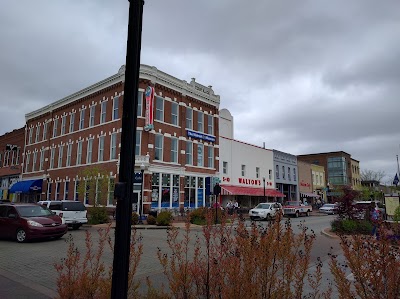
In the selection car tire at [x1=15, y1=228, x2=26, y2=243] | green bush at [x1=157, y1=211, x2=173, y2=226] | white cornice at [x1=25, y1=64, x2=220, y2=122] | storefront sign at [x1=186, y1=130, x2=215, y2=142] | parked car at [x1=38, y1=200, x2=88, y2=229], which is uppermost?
white cornice at [x1=25, y1=64, x2=220, y2=122]

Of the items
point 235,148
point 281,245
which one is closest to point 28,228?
point 281,245

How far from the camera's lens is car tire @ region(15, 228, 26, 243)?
14.6 meters

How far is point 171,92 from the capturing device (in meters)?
33.0

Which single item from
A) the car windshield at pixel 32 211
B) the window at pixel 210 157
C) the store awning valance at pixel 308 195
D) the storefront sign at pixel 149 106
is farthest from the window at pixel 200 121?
the store awning valance at pixel 308 195

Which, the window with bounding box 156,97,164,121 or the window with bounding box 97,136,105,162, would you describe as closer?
the window with bounding box 156,97,164,121

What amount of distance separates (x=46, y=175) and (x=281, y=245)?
3919 cm

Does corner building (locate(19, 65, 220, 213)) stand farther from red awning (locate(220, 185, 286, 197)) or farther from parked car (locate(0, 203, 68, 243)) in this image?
parked car (locate(0, 203, 68, 243))

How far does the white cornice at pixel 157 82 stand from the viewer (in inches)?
1215

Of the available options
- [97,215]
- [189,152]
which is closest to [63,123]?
[189,152]

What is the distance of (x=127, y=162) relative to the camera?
3277 millimetres

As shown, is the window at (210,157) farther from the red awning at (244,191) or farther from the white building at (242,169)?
the red awning at (244,191)

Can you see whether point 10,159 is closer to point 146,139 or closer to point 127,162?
point 146,139

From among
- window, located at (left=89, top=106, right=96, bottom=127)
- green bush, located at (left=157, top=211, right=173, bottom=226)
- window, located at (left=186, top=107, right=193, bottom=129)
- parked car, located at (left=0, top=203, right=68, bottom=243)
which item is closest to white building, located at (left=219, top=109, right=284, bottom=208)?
window, located at (left=186, top=107, right=193, bottom=129)

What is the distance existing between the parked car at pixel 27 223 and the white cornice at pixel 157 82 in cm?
1720
